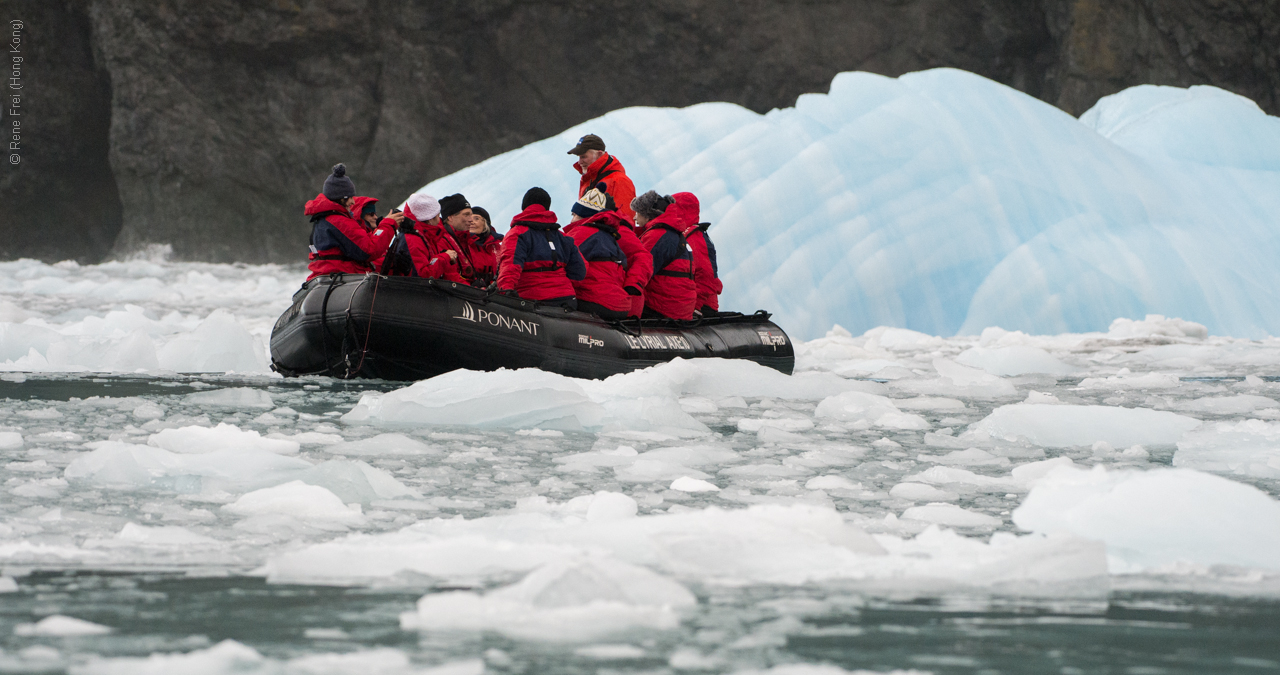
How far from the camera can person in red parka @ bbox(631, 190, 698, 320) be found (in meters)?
7.68

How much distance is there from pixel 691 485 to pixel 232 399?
2.93 meters

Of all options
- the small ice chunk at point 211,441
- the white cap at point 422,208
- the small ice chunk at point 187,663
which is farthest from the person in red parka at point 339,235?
the small ice chunk at point 187,663

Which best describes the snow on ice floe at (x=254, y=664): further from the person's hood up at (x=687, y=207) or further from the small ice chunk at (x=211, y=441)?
the person's hood up at (x=687, y=207)

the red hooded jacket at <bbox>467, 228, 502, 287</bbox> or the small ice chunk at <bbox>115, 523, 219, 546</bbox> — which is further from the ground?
the red hooded jacket at <bbox>467, 228, 502, 287</bbox>

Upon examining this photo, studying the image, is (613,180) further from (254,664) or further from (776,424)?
(254,664)

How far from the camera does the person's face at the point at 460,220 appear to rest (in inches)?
286

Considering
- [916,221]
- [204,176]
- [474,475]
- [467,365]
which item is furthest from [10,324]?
[204,176]

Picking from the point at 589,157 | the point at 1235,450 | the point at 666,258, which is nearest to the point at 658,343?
the point at 666,258

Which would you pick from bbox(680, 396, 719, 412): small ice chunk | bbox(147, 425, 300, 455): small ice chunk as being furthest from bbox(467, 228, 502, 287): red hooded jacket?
bbox(147, 425, 300, 455): small ice chunk

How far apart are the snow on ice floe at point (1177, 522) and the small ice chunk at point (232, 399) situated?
396 cm

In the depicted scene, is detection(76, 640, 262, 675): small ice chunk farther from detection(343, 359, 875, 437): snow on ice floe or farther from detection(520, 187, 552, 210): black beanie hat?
detection(520, 187, 552, 210): black beanie hat

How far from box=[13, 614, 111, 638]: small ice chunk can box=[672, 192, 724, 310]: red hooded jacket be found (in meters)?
6.14

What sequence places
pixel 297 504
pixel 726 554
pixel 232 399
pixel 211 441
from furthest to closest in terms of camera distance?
pixel 232 399 < pixel 211 441 < pixel 297 504 < pixel 726 554

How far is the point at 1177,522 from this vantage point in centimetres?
279
